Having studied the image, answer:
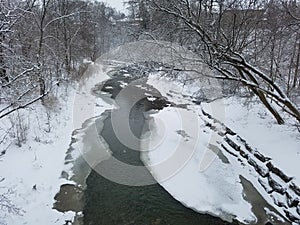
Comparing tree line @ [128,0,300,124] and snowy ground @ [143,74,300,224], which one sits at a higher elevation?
tree line @ [128,0,300,124]

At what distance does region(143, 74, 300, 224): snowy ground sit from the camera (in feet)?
19.7

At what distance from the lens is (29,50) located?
10539 millimetres

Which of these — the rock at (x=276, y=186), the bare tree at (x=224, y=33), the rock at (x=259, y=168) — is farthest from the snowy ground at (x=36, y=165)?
the rock at (x=259, y=168)

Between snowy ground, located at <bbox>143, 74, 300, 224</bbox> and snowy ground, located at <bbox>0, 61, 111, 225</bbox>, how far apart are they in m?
2.49

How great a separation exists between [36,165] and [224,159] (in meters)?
4.99

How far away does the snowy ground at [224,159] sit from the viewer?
6.02 meters

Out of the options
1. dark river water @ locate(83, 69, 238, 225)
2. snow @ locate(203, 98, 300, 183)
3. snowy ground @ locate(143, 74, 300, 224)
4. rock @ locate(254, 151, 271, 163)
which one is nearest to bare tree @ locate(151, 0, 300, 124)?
snow @ locate(203, 98, 300, 183)

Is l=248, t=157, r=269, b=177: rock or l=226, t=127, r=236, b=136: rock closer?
l=248, t=157, r=269, b=177: rock

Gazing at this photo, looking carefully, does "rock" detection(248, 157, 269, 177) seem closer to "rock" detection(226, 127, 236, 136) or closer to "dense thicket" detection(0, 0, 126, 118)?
"rock" detection(226, 127, 236, 136)

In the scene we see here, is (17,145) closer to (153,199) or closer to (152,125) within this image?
(153,199)

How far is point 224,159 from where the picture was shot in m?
8.20

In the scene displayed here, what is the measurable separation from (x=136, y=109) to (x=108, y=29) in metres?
20.2

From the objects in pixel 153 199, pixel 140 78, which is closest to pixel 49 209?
pixel 153 199

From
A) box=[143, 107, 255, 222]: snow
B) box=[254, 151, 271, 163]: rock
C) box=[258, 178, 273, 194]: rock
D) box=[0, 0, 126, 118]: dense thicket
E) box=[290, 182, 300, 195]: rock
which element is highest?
box=[0, 0, 126, 118]: dense thicket
